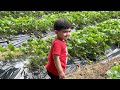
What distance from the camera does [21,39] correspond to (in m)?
5.75

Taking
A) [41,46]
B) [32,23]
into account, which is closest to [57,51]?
[41,46]

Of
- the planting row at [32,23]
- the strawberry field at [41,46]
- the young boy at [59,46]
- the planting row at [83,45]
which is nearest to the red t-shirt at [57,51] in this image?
the young boy at [59,46]

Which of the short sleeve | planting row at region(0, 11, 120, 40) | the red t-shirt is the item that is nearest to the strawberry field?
planting row at region(0, 11, 120, 40)

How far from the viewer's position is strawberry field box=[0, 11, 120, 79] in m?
4.36

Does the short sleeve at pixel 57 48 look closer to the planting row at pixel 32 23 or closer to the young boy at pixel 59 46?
the young boy at pixel 59 46

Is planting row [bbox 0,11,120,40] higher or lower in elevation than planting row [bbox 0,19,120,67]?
higher

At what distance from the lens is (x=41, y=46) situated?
4.91 meters

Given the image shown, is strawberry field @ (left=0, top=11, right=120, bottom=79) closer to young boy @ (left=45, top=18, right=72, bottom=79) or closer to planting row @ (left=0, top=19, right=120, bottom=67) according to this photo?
planting row @ (left=0, top=19, right=120, bottom=67)

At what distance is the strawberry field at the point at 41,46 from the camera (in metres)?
4.36

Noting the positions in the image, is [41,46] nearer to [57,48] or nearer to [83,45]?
[83,45]

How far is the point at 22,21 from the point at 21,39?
853 millimetres
